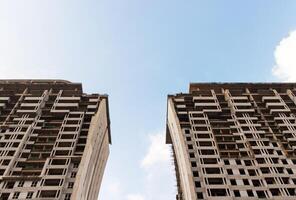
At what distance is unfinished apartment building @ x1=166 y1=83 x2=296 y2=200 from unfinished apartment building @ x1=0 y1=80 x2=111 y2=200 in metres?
16.3

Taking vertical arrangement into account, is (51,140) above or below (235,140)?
below

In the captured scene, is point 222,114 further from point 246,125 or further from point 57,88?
point 57,88

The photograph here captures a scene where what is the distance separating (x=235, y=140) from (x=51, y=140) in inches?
1302

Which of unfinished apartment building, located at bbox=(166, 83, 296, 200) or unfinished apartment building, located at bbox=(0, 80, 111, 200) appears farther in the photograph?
unfinished apartment building, located at bbox=(166, 83, 296, 200)

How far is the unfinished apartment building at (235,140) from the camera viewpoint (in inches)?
1897

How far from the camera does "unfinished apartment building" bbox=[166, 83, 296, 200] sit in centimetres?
4819

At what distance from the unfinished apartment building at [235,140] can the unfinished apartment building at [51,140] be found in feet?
53.4

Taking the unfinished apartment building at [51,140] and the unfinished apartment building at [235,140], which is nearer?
the unfinished apartment building at [51,140]

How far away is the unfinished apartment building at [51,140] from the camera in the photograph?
4778 centimetres

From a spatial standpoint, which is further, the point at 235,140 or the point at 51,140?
the point at 235,140

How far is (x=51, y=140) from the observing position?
57625 mm

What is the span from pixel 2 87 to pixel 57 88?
475 inches

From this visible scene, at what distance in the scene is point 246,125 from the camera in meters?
60.6

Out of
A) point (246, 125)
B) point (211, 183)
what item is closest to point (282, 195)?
point (211, 183)
